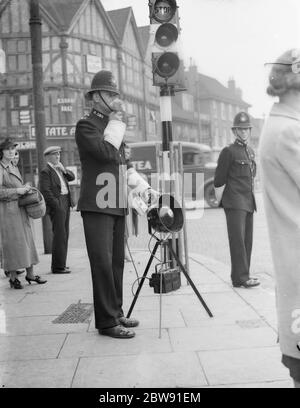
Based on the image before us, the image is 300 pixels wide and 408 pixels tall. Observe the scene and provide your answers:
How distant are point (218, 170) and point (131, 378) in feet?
11.5

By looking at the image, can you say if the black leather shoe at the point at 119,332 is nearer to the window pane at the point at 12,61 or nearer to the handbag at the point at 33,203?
the handbag at the point at 33,203

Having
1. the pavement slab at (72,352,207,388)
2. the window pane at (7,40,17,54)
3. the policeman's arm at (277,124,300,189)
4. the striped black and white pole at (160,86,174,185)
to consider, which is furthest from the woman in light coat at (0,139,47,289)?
the window pane at (7,40,17,54)

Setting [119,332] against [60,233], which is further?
[60,233]

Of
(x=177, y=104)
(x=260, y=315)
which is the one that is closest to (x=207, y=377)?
(x=260, y=315)

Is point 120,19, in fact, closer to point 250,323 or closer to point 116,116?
point 116,116

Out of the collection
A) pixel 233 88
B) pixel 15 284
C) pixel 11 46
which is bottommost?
pixel 15 284

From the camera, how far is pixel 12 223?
22.2 ft

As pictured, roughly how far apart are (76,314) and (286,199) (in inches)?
134

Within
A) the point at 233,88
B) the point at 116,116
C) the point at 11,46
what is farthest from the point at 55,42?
the point at 233,88

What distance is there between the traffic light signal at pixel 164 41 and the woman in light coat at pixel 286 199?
3.53m

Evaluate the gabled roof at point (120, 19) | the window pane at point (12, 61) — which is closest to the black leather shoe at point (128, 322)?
the window pane at point (12, 61)

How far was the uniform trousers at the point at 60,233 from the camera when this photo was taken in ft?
25.8

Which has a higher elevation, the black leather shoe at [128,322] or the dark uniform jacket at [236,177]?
the dark uniform jacket at [236,177]

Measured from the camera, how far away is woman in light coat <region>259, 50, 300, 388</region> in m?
2.34
